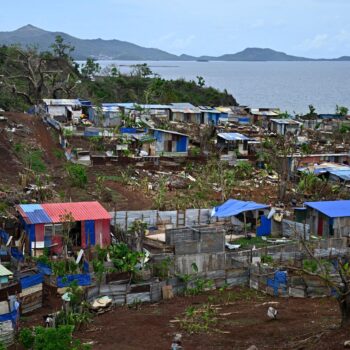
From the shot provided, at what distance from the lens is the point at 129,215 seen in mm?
22312

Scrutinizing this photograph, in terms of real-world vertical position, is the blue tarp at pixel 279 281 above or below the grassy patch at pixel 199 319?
above

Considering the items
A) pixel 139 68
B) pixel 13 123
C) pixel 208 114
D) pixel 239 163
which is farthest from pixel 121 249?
pixel 139 68

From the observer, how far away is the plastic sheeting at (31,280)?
49.3 feet

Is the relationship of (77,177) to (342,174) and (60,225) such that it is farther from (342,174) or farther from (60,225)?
(342,174)

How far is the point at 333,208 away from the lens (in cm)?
2255

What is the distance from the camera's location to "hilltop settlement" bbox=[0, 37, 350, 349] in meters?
14.0

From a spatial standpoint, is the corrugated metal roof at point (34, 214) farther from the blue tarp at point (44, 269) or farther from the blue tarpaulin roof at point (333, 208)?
the blue tarpaulin roof at point (333, 208)

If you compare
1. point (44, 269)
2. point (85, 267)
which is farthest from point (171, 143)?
point (44, 269)

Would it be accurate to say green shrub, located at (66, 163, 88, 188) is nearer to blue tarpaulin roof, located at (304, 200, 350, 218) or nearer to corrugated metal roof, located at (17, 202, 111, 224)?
corrugated metal roof, located at (17, 202, 111, 224)

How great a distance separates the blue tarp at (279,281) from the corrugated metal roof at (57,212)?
19.0 ft

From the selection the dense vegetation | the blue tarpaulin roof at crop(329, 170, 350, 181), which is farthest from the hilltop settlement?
the dense vegetation

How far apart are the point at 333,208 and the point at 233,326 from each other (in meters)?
9.57

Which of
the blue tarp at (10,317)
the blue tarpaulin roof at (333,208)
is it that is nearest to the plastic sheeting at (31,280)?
the blue tarp at (10,317)

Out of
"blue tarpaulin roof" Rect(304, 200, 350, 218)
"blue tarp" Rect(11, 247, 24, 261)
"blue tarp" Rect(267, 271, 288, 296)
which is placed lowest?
"blue tarp" Rect(267, 271, 288, 296)
